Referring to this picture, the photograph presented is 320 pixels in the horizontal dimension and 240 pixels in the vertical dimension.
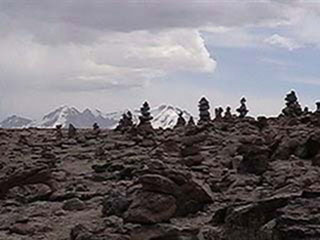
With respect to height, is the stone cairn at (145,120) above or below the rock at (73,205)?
above

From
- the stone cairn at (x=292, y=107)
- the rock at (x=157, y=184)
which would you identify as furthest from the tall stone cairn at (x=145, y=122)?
the rock at (x=157, y=184)

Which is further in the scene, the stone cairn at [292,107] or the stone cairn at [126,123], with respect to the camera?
the stone cairn at [126,123]

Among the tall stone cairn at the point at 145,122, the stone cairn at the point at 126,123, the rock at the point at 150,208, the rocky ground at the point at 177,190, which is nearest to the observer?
the rocky ground at the point at 177,190

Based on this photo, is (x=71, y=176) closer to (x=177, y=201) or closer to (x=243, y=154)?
(x=243, y=154)

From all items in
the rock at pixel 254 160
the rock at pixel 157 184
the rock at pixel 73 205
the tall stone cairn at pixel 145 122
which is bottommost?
the rock at pixel 73 205

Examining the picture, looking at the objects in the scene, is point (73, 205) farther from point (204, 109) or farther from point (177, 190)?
point (204, 109)

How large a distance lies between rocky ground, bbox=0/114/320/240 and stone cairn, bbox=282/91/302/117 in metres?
4.97

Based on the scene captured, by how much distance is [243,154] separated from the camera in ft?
55.9

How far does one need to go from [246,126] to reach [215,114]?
7.96m

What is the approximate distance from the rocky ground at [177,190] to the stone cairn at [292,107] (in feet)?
16.3

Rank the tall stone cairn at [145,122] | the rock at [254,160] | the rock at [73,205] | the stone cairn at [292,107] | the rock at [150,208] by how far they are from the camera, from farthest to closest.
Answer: the stone cairn at [292,107]
the tall stone cairn at [145,122]
the rock at [254,160]
the rock at [73,205]
the rock at [150,208]

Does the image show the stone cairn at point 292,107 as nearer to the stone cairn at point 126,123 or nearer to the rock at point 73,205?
the stone cairn at point 126,123

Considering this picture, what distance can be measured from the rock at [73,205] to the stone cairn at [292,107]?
1441 cm

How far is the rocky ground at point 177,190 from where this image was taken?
10516 mm
